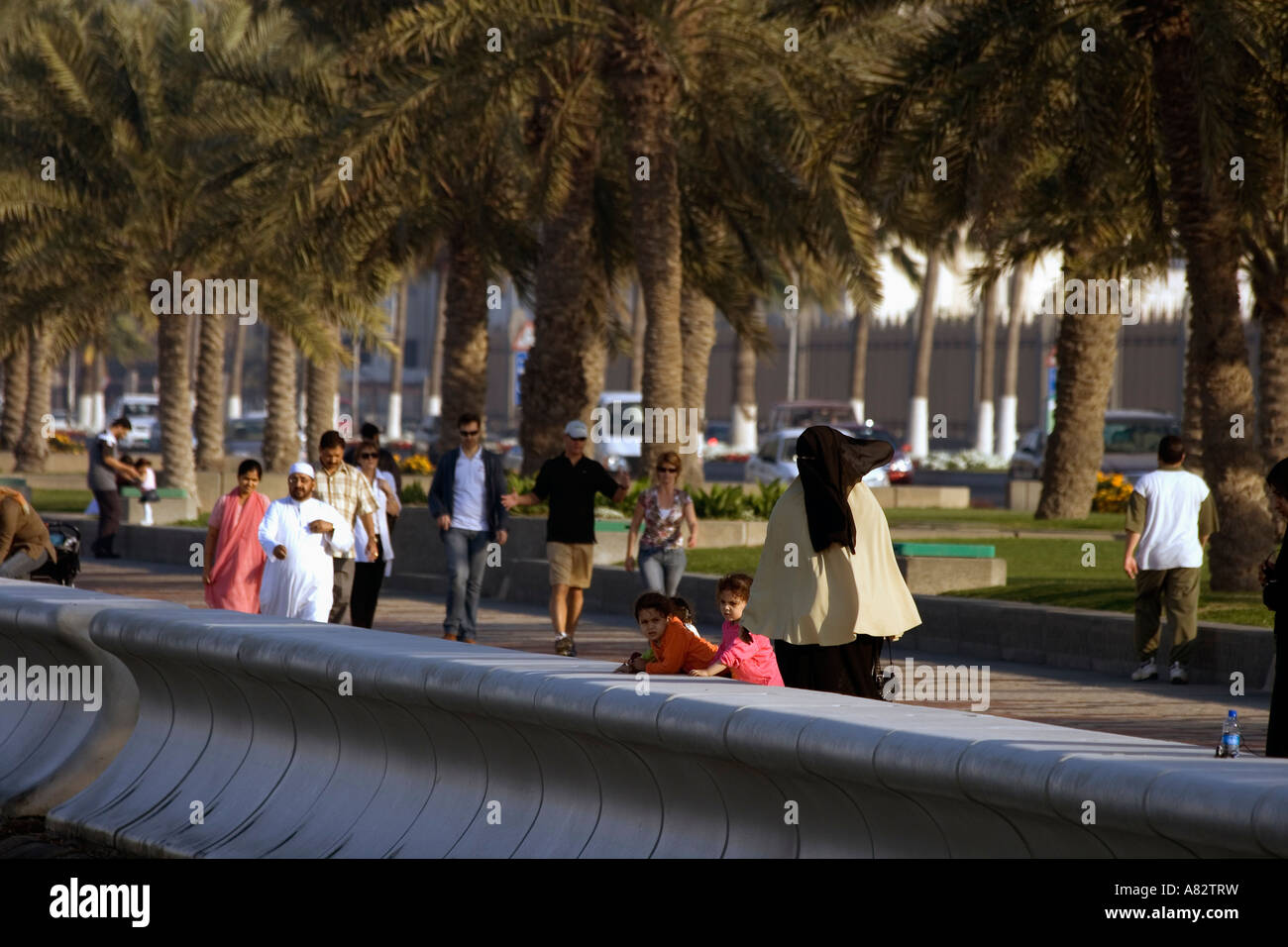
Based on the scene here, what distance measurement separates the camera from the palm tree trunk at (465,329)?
1145 inches

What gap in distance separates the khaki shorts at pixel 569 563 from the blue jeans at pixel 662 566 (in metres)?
0.46

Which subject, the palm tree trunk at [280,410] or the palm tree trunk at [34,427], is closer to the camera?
the palm tree trunk at [280,410]

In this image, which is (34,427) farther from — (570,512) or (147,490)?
(570,512)

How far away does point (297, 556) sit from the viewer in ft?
39.6

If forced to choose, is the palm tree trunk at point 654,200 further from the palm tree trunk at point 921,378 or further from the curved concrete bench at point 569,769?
the palm tree trunk at point 921,378

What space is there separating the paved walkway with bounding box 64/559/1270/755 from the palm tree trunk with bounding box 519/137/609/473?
15.2ft

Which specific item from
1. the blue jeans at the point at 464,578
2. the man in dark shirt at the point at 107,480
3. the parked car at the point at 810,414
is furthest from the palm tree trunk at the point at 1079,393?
the parked car at the point at 810,414

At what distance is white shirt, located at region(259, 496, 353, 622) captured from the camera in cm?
1205

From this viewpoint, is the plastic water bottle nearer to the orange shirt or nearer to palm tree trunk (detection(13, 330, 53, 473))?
the orange shirt

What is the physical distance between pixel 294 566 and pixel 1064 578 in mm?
9286

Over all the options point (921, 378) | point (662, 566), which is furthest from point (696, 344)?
point (921, 378)
